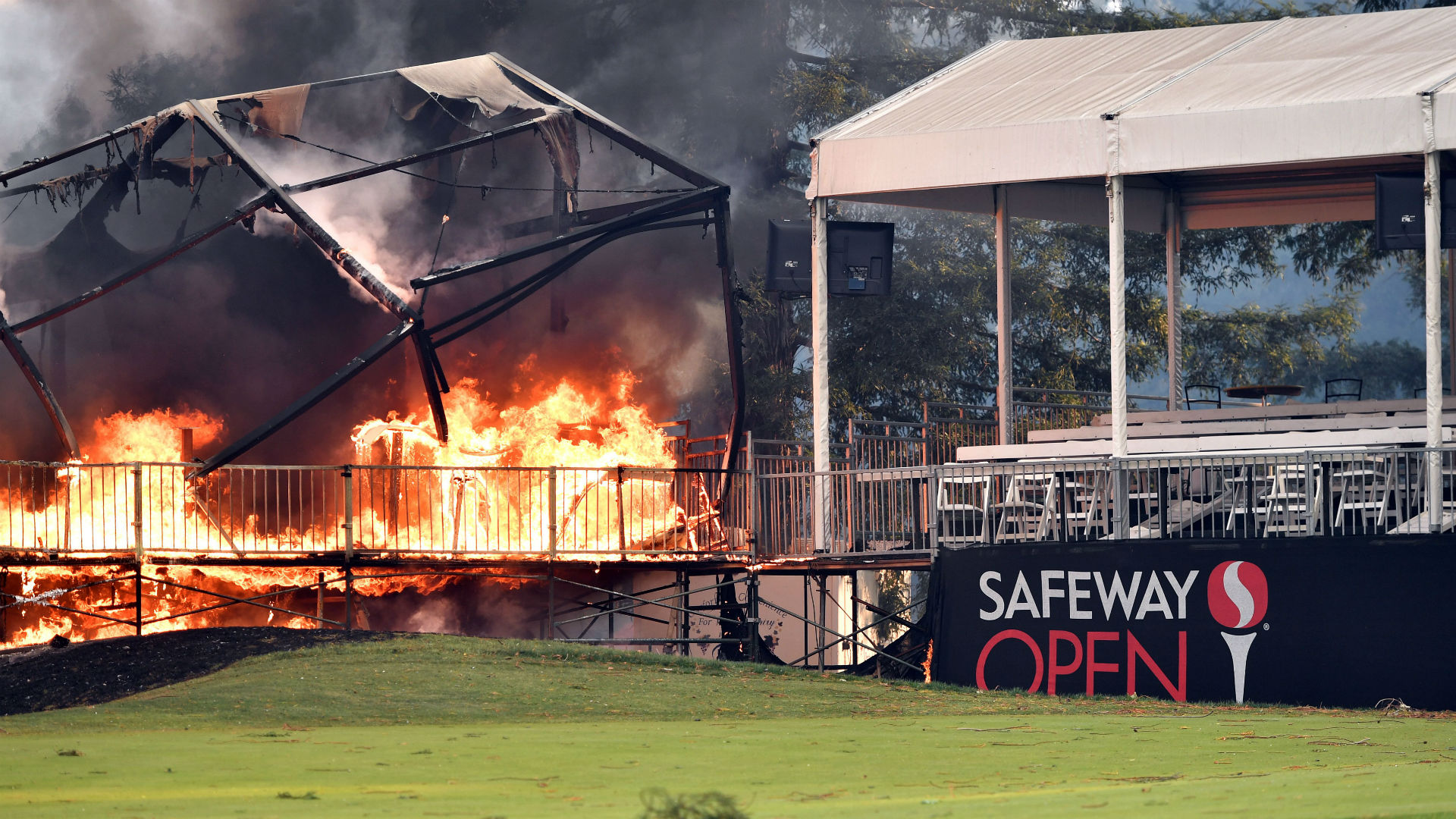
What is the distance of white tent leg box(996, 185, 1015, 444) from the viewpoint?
2233 centimetres

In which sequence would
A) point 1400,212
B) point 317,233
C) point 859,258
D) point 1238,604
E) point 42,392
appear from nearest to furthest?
point 1238,604 < point 1400,212 < point 42,392 < point 859,258 < point 317,233

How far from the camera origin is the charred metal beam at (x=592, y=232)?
22.6m

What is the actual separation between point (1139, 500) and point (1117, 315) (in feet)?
6.67

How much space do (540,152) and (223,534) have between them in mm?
7639

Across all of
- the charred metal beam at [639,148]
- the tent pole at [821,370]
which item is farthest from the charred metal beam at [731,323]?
the tent pole at [821,370]

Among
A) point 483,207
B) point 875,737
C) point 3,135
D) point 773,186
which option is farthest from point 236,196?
point 773,186

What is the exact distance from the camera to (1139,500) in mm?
18625

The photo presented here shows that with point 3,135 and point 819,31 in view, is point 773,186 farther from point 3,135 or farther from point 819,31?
point 3,135

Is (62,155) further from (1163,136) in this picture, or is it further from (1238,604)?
(1238,604)

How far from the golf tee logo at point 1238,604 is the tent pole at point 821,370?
494 cm

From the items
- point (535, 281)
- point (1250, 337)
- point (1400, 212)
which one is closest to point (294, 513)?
point (535, 281)

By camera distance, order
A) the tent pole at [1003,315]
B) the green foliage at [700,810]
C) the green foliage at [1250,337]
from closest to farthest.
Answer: the green foliage at [700,810] < the tent pole at [1003,315] < the green foliage at [1250,337]

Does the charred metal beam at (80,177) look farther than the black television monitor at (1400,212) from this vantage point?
Yes

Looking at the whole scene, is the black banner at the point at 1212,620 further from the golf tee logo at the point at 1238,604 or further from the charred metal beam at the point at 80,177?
the charred metal beam at the point at 80,177
